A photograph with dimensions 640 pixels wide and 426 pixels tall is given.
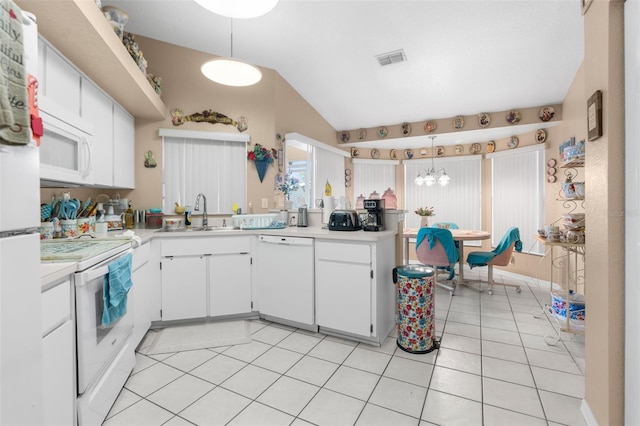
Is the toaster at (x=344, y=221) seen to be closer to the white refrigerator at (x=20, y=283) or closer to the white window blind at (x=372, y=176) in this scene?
the white refrigerator at (x=20, y=283)

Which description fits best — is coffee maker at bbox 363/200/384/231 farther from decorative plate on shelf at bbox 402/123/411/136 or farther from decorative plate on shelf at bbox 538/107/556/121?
decorative plate on shelf at bbox 538/107/556/121

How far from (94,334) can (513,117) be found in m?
5.28

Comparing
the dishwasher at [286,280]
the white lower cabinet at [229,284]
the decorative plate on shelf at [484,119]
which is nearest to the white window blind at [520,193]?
the decorative plate on shelf at [484,119]

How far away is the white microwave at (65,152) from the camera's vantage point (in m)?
1.64

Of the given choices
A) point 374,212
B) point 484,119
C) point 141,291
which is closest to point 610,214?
point 374,212

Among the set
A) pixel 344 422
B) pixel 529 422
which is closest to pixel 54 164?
pixel 344 422

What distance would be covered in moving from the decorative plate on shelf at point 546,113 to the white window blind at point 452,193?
1.55m

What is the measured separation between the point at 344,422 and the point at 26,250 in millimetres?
1564

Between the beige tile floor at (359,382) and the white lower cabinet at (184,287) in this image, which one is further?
the white lower cabinet at (184,287)

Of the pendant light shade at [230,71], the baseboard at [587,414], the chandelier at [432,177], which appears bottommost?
the baseboard at [587,414]

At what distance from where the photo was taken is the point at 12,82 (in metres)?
0.81

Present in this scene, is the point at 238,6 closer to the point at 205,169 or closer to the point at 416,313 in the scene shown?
the point at 205,169

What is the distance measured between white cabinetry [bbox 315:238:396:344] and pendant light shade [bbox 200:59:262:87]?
1.58 metres

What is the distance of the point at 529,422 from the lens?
154cm
